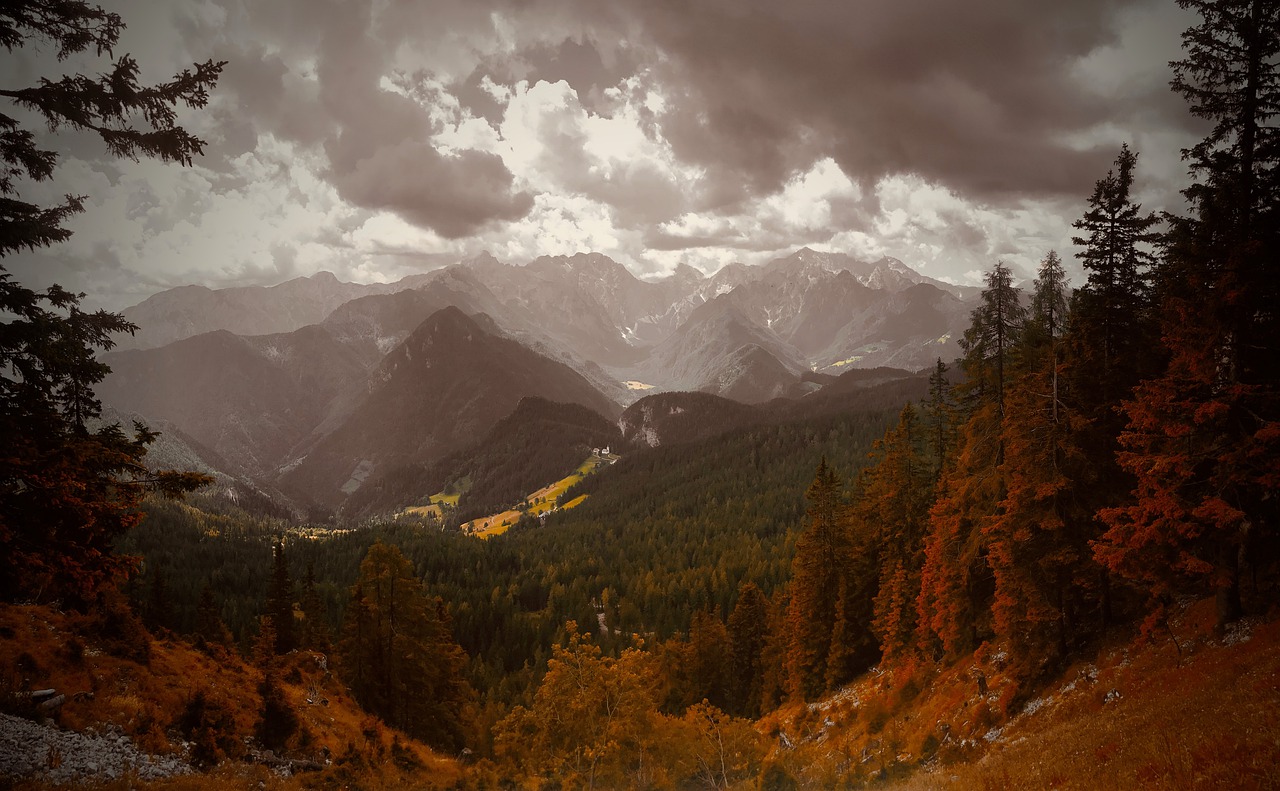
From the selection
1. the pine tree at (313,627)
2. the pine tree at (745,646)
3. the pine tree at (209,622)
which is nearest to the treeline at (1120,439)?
the pine tree at (745,646)

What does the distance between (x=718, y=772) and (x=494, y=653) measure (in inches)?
2698

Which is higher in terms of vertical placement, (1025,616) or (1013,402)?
(1013,402)

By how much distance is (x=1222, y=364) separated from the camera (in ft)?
63.2

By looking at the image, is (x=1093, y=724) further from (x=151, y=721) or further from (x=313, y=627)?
(x=313, y=627)

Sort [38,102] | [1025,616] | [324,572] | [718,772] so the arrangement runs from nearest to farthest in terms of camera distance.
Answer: [38,102]
[1025,616]
[718,772]
[324,572]

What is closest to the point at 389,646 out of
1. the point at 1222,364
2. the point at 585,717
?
the point at 585,717

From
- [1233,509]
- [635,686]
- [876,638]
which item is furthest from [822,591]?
[1233,509]

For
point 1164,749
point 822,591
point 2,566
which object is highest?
point 2,566

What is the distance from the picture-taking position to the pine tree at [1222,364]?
1833 cm

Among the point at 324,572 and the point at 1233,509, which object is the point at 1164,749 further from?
the point at 324,572

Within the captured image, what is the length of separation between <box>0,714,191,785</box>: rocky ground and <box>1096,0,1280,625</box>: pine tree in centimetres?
3297

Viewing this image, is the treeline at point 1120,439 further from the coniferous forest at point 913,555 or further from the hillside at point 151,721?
the hillside at point 151,721

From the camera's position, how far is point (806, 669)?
4784 cm

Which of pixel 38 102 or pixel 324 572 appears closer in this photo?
pixel 38 102
